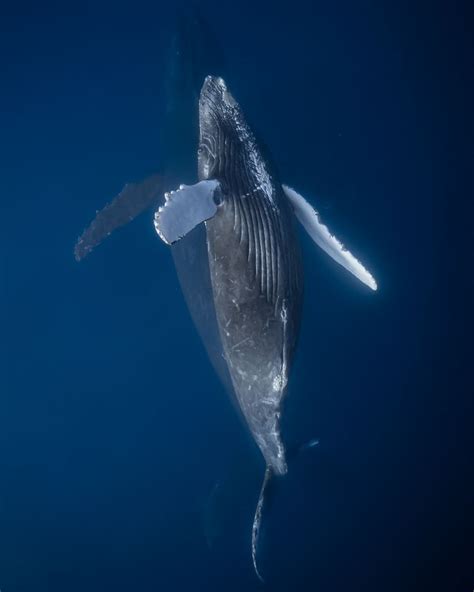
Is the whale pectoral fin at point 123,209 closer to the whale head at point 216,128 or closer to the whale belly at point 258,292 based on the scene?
the whale head at point 216,128

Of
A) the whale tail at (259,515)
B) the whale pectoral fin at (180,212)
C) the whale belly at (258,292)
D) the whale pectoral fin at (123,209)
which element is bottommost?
the whale tail at (259,515)

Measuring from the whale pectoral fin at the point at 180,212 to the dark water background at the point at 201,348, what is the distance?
18.2ft

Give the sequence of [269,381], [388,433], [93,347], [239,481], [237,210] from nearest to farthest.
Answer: [237,210], [269,381], [239,481], [93,347], [388,433]

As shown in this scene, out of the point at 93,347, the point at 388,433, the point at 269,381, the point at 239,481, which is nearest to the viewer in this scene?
the point at 269,381

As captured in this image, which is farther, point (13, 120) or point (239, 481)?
point (13, 120)

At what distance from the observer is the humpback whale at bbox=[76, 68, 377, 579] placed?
552 centimetres

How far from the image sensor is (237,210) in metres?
5.58

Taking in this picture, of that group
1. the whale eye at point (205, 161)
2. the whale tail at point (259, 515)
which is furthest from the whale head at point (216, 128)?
the whale tail at point (259, 515)

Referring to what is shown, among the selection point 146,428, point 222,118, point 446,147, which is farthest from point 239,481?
point 446,147

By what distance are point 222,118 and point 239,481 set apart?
7563 mm

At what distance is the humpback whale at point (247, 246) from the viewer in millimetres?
5523

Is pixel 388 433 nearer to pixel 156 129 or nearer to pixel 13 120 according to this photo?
pixel 156 129

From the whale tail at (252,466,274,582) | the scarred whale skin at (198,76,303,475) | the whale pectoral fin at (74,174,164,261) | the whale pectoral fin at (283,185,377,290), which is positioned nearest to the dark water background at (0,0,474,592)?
the whale pectoral fin at (74,174,164,261)

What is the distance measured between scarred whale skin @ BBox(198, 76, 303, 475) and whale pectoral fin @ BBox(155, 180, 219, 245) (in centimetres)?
36
